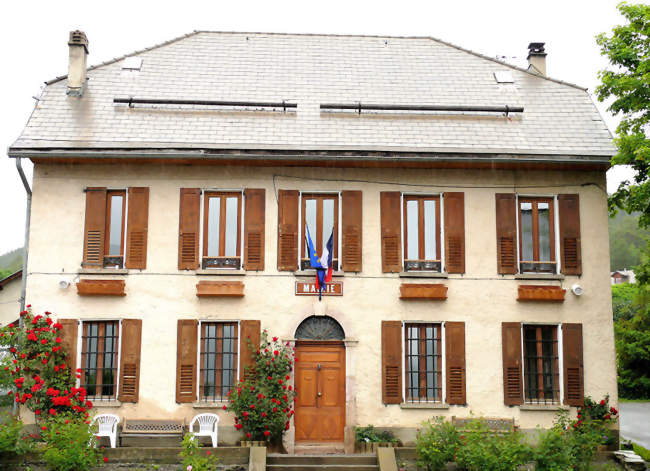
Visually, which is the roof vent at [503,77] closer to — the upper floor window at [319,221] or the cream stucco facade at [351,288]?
the cream stucco facade at [351,288]

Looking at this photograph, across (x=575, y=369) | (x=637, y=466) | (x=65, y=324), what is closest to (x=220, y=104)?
(x=65, y=324)

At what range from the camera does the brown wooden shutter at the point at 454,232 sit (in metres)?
14.8

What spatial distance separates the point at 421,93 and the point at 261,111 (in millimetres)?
4015

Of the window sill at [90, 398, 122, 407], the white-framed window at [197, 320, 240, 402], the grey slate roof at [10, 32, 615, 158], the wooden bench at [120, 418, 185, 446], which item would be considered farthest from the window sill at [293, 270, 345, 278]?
the window sill at [90, 398, 122, 407]

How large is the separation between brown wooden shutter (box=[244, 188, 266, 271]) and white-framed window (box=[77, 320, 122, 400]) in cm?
314

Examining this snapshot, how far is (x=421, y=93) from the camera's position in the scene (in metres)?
16.7

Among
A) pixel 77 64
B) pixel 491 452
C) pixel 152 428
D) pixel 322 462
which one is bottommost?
pixel 322 462

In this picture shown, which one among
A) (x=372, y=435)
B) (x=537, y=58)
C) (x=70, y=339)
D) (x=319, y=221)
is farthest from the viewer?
(x=537, y=58)

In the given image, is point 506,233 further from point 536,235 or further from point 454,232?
point 454,232

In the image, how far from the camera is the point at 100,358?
14.4m

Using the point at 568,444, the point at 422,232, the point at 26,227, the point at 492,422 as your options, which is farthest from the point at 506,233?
the point at 26,227

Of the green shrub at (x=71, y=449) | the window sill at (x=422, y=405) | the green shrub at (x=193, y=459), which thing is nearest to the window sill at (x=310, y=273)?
the window sill at (x=422, y=405)

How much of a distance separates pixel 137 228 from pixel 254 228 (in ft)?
8.33

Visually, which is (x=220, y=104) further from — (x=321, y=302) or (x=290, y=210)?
(x=321, y=302)
